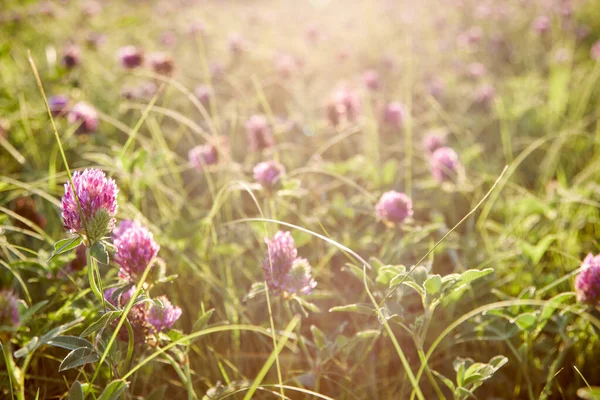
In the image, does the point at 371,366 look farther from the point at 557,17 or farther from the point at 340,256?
the point at 557,17

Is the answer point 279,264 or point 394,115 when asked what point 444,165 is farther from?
point 279,264

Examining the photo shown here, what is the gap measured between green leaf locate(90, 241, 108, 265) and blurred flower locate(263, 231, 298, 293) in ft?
0.96

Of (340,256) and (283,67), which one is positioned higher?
(283,67)

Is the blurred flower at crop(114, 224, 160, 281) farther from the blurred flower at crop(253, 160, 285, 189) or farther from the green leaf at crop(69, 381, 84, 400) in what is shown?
the blurred flower at crop(253, 160, 285, 189)

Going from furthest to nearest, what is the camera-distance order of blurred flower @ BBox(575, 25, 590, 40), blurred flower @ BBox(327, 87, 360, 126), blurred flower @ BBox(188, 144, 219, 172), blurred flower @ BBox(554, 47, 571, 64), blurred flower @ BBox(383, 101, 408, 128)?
1. blurred flower @ BBox(575, 25, 590, 40)
2. blurred flower @ BBox(554, 47, 571, 64)
3. blurred flower @ BBox(383, 101, 408, 128)
4. blurred flower @ BBox(327, 87, 360, 126)
5. blurred flower @ BBox(188, 144, 219, 172)

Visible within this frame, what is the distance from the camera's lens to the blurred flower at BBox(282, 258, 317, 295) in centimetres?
91

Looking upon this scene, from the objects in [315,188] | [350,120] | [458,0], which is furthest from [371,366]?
A: [458,0]

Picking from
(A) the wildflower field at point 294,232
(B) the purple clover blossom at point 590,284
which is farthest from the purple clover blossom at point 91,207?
(B) the purple clover blossom at point 590,284

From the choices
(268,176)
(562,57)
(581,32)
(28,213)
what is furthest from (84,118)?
(581,32)

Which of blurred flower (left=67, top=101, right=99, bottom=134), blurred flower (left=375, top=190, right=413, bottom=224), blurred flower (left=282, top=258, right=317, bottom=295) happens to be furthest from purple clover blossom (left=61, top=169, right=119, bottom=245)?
blurred flower (left=67, top=101, right=99, bottom=134)

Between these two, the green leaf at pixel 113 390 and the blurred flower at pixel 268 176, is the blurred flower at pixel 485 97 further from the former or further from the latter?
the green leaf at pixel 113 390

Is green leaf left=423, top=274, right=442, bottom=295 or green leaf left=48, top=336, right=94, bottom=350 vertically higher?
green leaf left=423, top=274, right=442, bottom=295

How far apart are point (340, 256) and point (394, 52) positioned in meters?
2.79

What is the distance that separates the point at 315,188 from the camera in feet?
5.59
